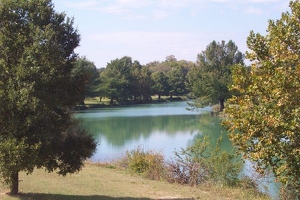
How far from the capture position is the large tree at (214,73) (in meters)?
56.3

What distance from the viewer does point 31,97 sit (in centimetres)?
904

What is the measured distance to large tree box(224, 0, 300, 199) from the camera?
21.6 ft

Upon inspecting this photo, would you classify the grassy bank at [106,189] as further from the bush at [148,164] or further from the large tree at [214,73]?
the large tree at [214,73]

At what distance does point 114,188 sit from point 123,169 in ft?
17.8

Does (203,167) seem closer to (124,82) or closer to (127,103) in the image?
(124,82)

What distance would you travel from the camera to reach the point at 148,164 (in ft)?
59.4

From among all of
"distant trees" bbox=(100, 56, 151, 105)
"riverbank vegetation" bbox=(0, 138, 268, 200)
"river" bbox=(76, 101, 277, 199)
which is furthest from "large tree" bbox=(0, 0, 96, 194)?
"distant trees" bbox=(100, 56, 151, 105)

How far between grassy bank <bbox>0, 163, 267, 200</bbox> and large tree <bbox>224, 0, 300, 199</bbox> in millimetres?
5771

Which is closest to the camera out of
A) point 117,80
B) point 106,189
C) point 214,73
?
point 106,189

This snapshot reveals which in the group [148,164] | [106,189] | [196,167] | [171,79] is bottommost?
[106,189]

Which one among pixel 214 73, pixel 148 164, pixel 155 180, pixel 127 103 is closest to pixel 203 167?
pixel 155 180

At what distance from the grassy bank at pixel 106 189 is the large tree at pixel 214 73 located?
4078 centimetres

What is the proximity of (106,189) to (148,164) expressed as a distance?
15.1 ft

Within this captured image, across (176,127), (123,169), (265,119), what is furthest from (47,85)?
(176,127)
